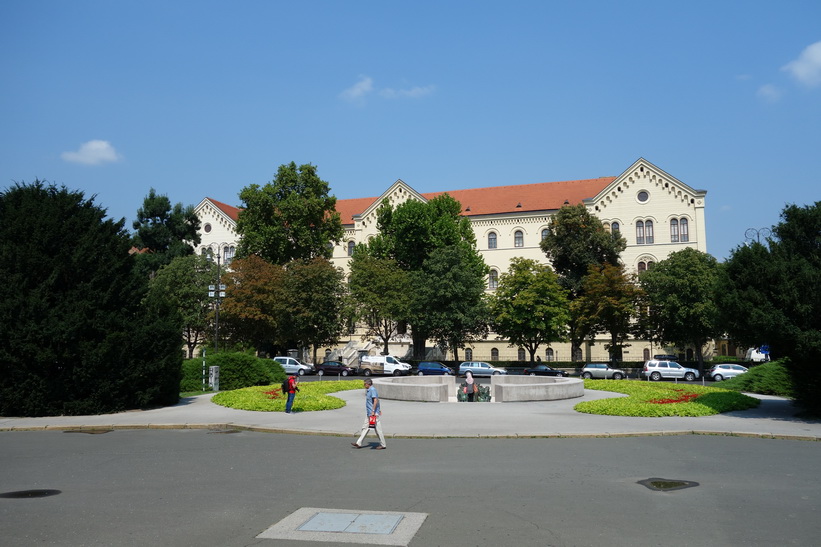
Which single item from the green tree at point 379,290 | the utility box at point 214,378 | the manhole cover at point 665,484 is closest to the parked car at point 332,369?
the green tree at point 379,290

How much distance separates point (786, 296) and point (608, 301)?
3222 centimetres

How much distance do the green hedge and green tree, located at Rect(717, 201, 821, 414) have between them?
21.3 m

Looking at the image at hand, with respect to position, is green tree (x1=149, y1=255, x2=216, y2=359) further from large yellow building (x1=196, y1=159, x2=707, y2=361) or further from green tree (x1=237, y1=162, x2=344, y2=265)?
large yellow building (x1=196, y1=159, x2=707, y2=361)

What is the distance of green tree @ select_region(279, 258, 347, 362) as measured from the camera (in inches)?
1992

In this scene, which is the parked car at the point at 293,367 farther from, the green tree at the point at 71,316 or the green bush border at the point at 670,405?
the green bush border at the point at 670,405

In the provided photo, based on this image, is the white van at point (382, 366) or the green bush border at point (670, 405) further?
the white van at point (382, 366)

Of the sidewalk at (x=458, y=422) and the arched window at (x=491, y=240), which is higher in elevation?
the arched window at (x=491, y=240)

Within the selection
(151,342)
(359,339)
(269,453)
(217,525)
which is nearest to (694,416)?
(269,453)

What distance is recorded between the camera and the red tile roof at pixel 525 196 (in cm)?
6944

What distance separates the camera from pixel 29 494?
30.2 ft

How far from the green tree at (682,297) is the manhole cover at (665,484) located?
1588 inches

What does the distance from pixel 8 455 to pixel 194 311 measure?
44.2 m

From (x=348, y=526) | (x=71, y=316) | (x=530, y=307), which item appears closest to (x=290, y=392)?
(x=71, y=316)

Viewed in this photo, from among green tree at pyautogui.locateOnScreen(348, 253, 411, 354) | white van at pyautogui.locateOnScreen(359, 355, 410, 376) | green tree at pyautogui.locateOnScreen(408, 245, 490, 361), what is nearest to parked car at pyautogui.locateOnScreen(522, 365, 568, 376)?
green tree at pyautogui.locateOnScreen(408, 245, 490, 361)
